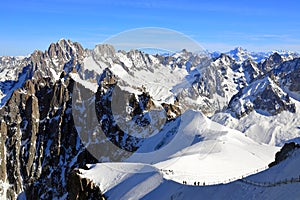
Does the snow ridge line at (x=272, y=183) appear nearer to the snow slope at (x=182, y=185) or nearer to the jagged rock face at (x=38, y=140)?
the snow slope at (x=182, y=185)

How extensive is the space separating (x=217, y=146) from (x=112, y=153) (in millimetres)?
54101

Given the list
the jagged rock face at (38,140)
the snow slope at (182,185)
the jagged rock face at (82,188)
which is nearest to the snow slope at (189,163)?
the snow slope at (182,185)

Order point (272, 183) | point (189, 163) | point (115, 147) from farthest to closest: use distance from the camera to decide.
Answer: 1. point (115, 147)
2. point (189, 163)
3. point (272, 183)

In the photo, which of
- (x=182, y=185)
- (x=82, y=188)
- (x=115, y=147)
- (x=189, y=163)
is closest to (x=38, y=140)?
(x=115, y=147)

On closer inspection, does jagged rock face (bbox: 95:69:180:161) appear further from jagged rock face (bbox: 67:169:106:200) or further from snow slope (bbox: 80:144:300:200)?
snow slope (bbox: 80:144:300:200)

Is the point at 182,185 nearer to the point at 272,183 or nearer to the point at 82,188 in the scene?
the point at 272,183

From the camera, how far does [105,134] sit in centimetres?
13562

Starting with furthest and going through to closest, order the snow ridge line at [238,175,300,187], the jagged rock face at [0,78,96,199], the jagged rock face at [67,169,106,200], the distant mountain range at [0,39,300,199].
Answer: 1. the jagged rock face at [0,78,96,199]
2. the jagged rock face at [67,169,106,200]
3. the distant mountain range at [0,39,300,199]
4. the snow ridge line at [238,175,300,187]

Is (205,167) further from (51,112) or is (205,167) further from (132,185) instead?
(51,112)

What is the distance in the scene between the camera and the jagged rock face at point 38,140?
147250mm

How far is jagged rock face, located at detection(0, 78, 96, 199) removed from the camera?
14725cm

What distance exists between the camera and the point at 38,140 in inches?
6471

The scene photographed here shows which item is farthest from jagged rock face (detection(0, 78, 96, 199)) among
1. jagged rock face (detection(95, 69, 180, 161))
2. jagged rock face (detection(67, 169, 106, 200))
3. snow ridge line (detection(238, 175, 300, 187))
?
snow ridge line (detection(238, 175, 300, 187))

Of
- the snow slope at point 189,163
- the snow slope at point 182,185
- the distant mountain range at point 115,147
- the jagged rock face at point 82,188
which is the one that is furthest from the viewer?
the jagged rock face at point 82,188
